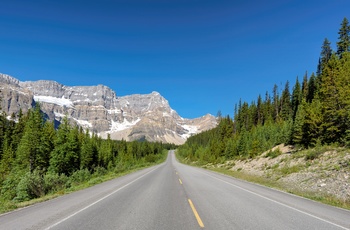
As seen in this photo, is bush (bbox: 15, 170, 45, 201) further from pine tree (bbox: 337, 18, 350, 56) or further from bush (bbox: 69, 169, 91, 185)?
pine tree (bbox: 337, 18, 350, 56)

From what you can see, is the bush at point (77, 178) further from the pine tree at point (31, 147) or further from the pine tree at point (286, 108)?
the pine tree at point (286, 108)

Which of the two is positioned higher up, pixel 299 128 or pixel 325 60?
pixel 325 60

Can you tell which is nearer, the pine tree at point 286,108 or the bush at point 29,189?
the bush at point 29,189

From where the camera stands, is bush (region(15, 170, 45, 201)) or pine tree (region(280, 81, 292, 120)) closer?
bush (region(15, 170, 45, 201))

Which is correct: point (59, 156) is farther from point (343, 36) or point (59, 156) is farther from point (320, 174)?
point (343, 36)

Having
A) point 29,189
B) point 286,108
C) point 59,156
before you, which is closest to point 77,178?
point 29,189

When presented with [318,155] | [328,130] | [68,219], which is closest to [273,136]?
[328,130]

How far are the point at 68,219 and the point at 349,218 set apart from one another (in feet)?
32.1

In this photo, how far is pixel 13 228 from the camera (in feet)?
24.2

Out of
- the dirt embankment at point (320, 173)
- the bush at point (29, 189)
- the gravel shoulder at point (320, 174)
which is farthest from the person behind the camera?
the bush at point (29, 189)

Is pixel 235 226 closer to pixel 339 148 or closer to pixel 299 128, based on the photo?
pixel 339 148

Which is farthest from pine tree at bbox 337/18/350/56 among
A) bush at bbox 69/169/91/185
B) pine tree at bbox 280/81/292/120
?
bush at bbox 69/169/91/185

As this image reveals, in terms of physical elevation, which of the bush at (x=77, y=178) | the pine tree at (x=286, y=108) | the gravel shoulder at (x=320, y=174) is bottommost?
the bush at (x=77, y=178)

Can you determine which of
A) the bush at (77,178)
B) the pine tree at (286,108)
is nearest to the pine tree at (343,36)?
the pine tree at (286,108)
